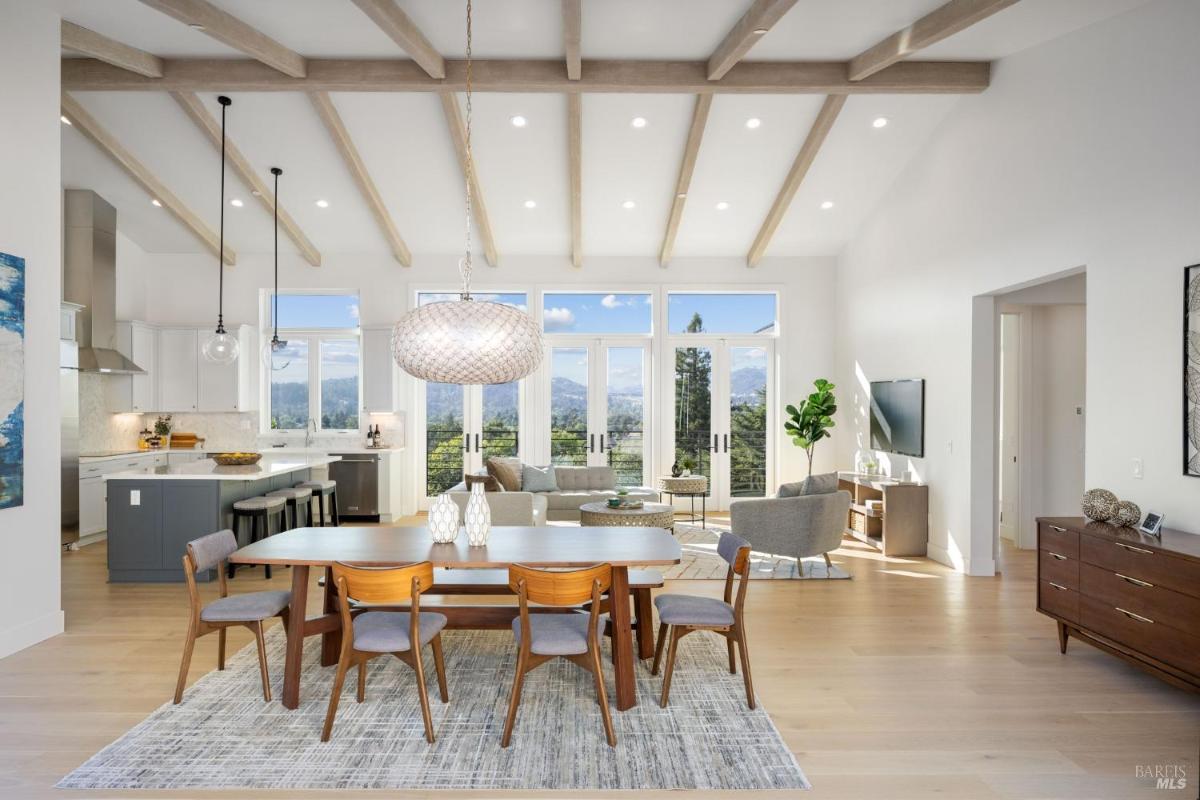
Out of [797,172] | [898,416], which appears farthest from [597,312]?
[898,416]

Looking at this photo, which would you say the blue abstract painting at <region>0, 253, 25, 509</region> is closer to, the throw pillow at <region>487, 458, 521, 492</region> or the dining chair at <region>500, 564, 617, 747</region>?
the dining chair at <region>500, 564, 617, 747</region>

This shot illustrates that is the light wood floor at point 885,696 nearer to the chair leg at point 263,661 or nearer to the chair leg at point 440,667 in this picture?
the chair leg at point 263,661

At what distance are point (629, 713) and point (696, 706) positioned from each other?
0.35 metres

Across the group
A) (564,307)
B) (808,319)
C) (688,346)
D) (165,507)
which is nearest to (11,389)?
(165,507)

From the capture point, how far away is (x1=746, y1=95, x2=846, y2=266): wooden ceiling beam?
6.51 m

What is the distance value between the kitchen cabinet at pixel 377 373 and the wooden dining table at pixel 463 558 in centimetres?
514

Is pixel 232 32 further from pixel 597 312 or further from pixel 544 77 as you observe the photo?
pixel 597 312

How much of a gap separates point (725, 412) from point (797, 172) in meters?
3.36

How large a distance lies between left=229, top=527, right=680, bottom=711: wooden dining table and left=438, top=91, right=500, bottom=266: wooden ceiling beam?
2799mm

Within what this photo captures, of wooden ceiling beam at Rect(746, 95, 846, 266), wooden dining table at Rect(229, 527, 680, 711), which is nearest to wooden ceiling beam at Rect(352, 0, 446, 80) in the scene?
wooden dining table at Rect(229, 527, 680, 711)

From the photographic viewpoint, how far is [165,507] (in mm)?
5844

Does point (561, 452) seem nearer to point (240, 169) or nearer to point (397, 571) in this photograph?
point (240, 169)

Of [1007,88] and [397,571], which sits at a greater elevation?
[1007,88]

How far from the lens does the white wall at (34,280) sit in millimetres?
4137
